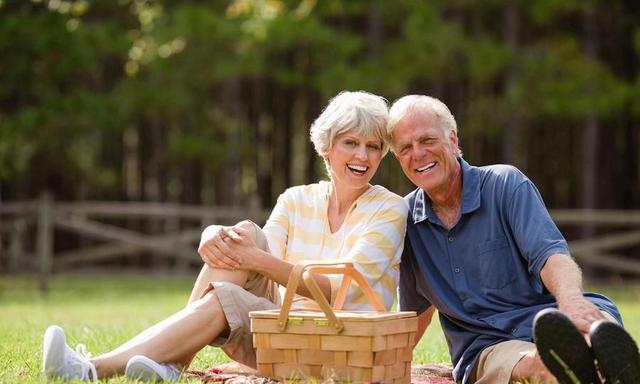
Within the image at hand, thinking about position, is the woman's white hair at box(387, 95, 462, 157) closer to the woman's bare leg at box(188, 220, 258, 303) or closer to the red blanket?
the woman's bare leg at box(188, 220, 258, 303)

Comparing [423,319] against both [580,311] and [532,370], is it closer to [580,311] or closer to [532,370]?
[532,370]

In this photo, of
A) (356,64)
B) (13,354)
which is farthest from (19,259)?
(13,354)

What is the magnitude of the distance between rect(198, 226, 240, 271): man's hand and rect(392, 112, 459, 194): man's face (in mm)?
821

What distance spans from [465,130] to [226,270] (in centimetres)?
1448

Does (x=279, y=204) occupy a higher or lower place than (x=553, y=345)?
higher

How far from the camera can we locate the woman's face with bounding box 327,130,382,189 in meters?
4.50

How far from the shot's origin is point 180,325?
164 inches

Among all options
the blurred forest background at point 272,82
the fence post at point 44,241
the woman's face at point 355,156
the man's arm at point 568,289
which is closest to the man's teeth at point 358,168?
the woman's face at point 355,156

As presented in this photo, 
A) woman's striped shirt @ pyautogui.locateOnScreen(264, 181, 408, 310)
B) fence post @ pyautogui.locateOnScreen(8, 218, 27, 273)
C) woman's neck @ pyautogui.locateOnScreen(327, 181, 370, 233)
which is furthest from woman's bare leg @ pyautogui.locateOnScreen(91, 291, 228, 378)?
fence post @ pyautogui.locateOnScreen(8, 218, 27, 273)

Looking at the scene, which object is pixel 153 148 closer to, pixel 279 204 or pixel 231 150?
pixel 231 150

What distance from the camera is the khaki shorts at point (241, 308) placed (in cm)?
423

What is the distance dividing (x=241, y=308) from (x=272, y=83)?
16941 millimetres

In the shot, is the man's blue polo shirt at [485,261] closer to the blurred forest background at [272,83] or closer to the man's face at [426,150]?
the man's face at [426,150]

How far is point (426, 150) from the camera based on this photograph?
4449mm
